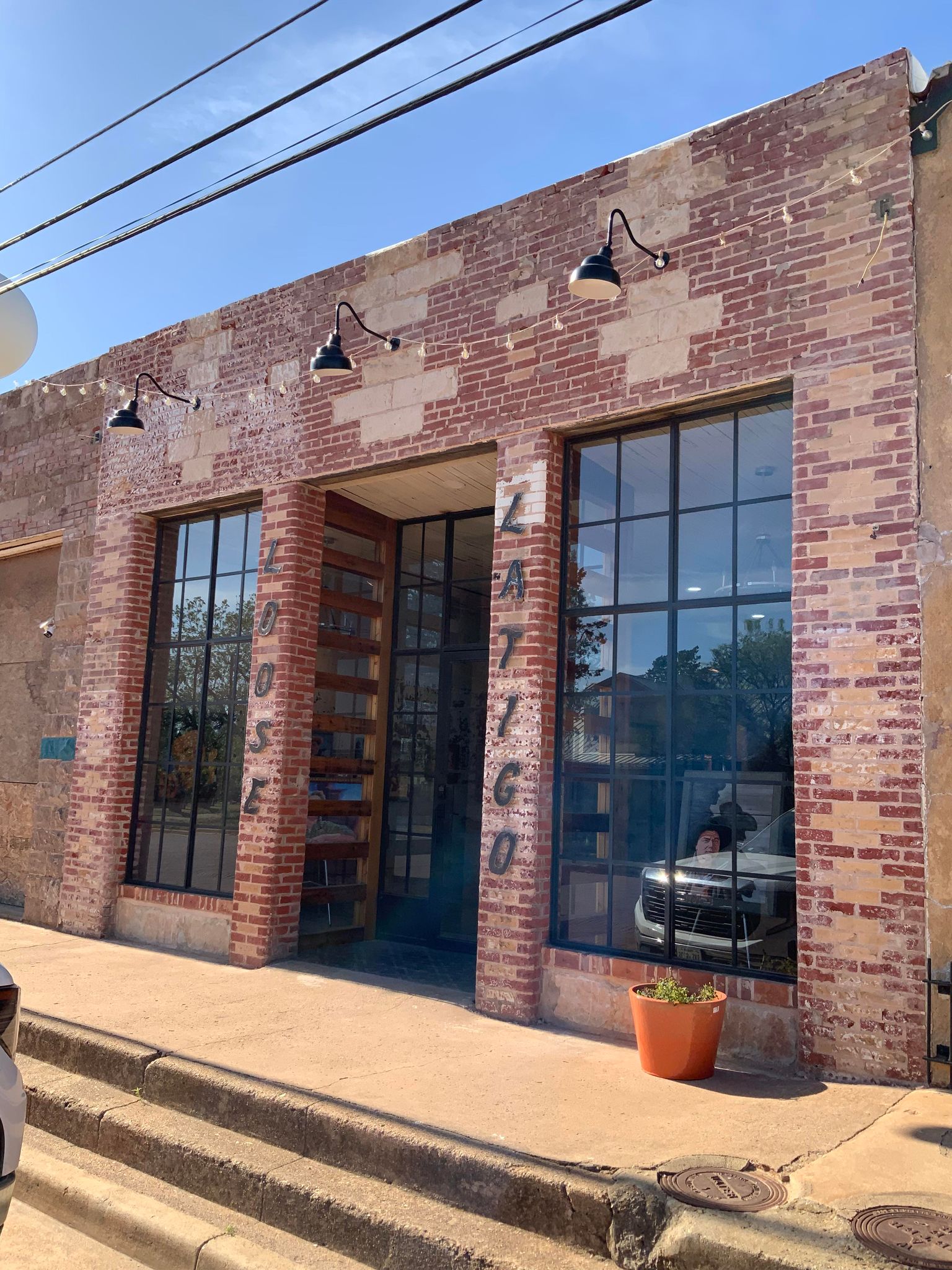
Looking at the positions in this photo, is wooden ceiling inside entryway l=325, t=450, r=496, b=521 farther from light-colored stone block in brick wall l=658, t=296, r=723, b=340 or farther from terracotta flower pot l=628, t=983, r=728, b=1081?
terracotta flower pot l=628, t=983, r=728, b=1081

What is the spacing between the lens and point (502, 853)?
21.2 ft

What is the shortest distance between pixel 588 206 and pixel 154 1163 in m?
6.21

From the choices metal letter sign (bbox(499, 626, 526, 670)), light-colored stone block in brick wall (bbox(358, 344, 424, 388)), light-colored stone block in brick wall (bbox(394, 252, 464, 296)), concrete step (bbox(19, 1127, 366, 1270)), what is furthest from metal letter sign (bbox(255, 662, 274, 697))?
concrete step (bbox(19, 1127, 366, 1270))

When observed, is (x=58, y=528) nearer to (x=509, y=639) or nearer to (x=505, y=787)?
(x=509, y=639)

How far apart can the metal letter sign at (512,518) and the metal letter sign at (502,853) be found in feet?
6.61

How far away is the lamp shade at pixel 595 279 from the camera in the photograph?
5574 millimetres

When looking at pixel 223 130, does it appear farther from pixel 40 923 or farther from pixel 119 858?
pixel 40 923

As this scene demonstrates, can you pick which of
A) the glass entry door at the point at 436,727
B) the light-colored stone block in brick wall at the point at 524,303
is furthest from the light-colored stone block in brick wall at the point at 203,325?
the light-colored stone block in brick wall at the point at 524,303

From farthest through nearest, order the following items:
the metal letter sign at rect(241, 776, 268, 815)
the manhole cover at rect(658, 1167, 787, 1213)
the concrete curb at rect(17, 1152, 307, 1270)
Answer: the metal letter sign at rect(241, 776, 268, 815) < the concrete curb at rect(17, 1152, 307, 1270) < the manhole cover at rect(658, 1167, 787, 1213)

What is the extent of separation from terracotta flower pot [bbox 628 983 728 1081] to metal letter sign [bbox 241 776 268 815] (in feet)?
12.5

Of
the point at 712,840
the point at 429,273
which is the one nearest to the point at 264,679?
the point at 429,273

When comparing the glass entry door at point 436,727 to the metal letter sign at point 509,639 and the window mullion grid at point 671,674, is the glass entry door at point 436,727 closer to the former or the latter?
the metal letter sign at point 509,639

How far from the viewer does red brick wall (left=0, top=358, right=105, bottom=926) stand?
965cm

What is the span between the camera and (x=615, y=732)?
6492 mm
